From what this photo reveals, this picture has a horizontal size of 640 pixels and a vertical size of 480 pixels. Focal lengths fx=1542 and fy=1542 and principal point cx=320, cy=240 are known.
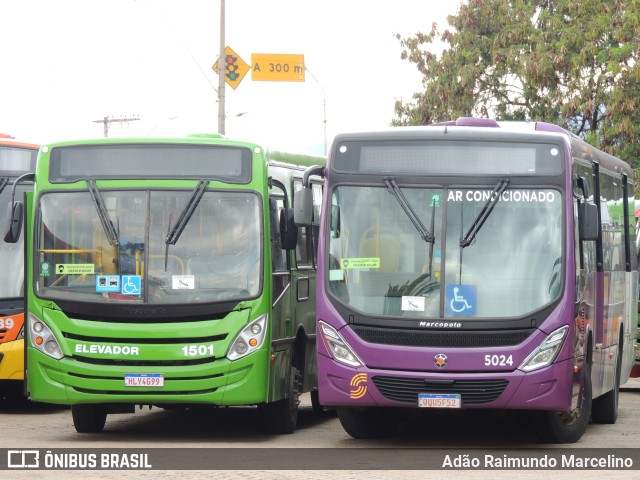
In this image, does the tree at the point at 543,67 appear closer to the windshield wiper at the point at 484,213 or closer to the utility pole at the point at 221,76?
the utility pole at the point at 221,76

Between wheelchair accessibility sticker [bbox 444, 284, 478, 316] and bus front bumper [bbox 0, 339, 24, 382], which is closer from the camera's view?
wheelchair accessibility sticker [bbox 444, 284, 478, 316]

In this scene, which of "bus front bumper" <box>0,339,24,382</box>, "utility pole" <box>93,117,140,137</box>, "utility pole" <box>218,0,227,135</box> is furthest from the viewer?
"utility pole" <box>93,117,140,137</box>

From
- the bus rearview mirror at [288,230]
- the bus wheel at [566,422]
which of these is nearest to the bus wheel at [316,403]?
the bus rearview mirror at [288,230]

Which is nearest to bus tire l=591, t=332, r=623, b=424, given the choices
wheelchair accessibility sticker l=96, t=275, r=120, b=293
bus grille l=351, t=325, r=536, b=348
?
bus grille l=351, t=325, r=536, b=348

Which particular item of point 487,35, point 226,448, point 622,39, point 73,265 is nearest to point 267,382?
point 226,448

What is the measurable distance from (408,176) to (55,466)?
4.13 m

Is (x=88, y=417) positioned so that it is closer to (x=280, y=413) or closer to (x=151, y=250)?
(x=280, y=413)

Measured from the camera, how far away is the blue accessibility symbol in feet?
47.9

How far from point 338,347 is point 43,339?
301 cm

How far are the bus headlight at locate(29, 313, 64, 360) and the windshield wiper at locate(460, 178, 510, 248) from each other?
4043 mm

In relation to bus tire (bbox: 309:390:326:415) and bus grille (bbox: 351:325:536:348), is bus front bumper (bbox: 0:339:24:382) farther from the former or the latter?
bus grille (bbox: 351:325:536:348)

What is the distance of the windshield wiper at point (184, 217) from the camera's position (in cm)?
1466

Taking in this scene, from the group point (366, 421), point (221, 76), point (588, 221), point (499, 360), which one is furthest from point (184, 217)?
point (221, 76)

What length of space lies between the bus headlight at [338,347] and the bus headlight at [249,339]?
88 centimetres
